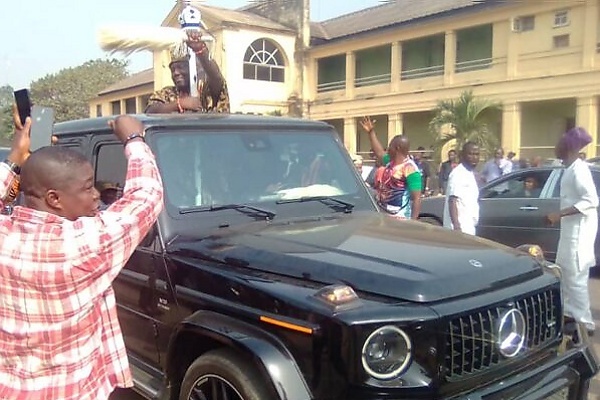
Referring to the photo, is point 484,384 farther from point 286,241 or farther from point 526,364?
point 286,241

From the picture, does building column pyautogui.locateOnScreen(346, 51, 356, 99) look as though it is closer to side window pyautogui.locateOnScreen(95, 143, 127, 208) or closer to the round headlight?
side window pyautogui.locateOnScreen(95, 143, 127, 208)

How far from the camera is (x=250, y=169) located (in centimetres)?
374

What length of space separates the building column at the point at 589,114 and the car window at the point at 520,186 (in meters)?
13.9

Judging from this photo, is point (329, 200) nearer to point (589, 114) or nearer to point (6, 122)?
point (6, 122)

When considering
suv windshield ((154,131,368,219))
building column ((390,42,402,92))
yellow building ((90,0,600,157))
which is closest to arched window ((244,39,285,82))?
yellow building ((90,0,600,157))

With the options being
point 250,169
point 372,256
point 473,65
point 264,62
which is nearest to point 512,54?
point 473,65

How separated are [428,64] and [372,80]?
329 cm

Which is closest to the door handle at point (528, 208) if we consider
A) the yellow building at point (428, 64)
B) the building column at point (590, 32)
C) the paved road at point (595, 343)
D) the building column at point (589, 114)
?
the paved road at point (595, 343)

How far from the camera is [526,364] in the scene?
2.88m

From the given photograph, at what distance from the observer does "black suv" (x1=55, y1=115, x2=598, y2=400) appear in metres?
2.49

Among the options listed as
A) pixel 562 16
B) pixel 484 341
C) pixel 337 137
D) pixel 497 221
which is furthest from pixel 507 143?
pixel 484 341

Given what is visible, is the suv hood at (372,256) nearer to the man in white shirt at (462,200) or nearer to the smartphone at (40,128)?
the smartphone at (40,128)

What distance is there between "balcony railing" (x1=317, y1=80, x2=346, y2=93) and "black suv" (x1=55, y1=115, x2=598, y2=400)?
93.1 ft

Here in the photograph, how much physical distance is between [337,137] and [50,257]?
2786 mm
